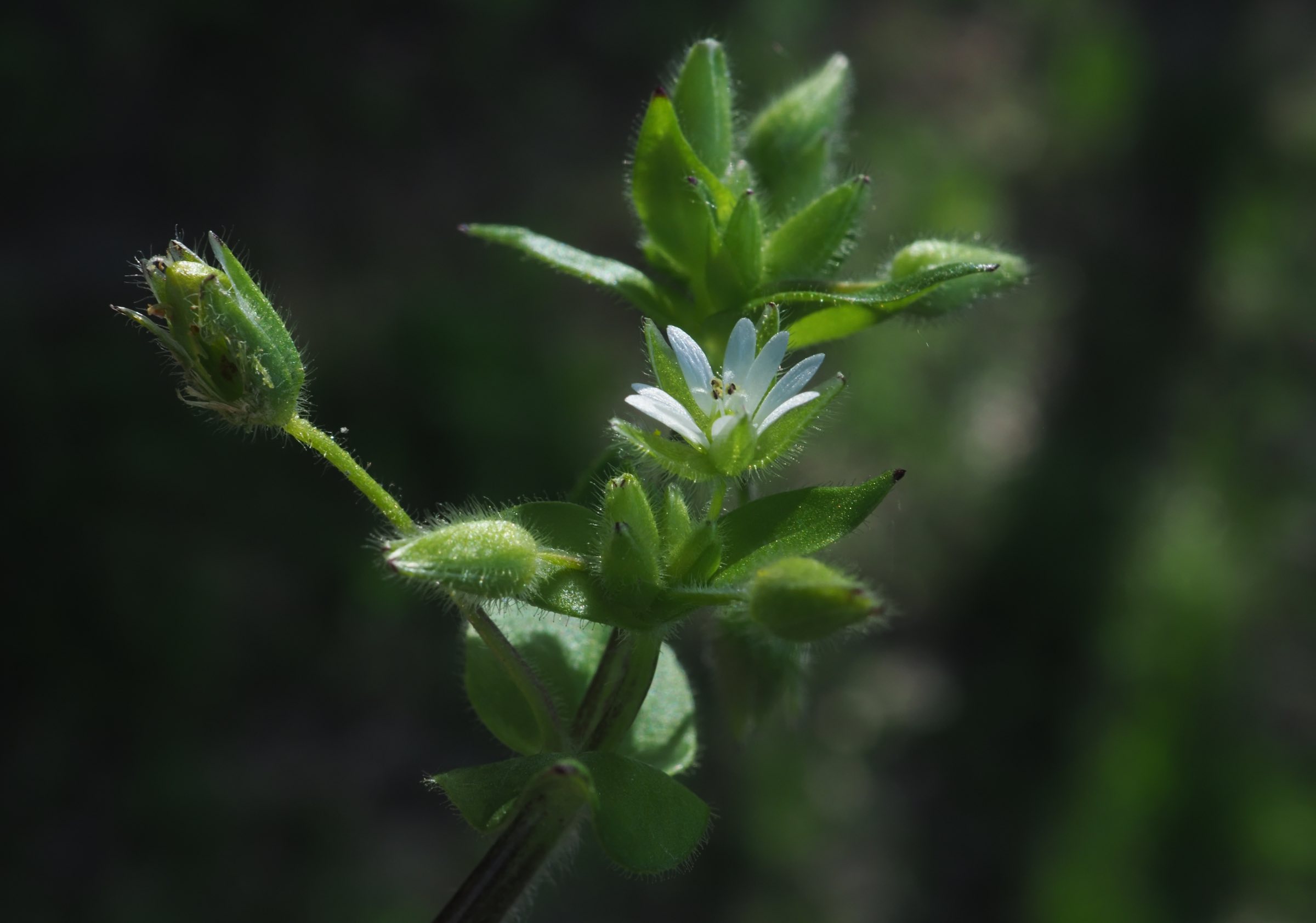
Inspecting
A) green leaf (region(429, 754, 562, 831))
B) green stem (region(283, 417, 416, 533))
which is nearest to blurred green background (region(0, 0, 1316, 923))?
green stem (region(283, 417, 416, 533))

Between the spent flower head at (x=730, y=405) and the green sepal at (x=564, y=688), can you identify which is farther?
the green sepal at (x=564, y=688)

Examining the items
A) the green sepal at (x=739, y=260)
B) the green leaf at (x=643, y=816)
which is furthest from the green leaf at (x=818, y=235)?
the green leaf at (x=643, y=816)

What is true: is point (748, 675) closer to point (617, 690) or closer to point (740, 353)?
point (617, 690)

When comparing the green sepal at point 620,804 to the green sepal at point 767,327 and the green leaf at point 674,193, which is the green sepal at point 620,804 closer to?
the green sepal at point 767,327

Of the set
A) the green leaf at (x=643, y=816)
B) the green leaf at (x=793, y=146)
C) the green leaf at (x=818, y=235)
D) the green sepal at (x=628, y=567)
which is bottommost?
the green leaf at (x=643, y=816)

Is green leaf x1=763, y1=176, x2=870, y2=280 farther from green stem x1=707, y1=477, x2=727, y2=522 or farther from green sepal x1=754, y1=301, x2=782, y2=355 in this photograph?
green stem x1=707, y1=477, x2=727, y2=522
